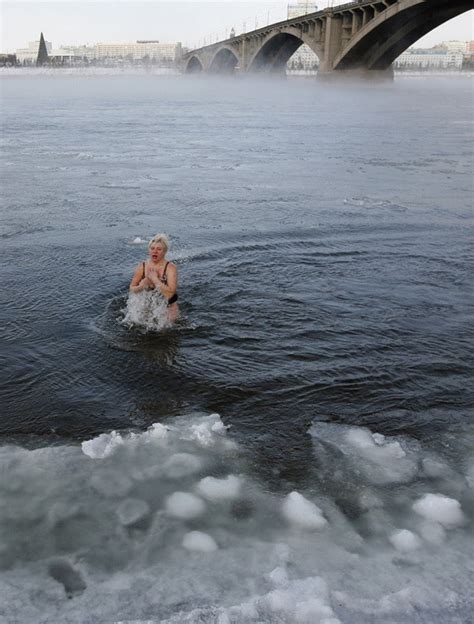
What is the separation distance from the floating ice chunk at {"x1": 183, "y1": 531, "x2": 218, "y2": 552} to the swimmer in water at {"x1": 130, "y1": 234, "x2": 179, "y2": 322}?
136 inches

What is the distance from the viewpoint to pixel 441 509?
4.19m

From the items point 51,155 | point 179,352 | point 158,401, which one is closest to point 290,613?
point 158,401

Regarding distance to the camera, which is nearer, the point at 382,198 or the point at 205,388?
the point at 205,388

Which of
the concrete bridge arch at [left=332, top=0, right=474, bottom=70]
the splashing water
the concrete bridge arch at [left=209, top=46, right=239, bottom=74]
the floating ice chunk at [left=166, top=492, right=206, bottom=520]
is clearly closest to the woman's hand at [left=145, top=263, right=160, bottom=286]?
the splashing water

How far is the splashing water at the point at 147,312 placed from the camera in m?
7.08

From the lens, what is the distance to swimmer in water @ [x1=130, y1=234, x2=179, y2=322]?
6879 millimetres

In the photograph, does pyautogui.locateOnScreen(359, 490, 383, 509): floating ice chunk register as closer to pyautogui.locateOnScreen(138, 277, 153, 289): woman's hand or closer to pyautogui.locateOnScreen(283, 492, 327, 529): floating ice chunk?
pyautogui.locateOnScreen(283, 492, 327, 529): floating ice chunk

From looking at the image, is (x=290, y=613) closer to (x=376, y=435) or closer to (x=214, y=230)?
(x=376, y=435)

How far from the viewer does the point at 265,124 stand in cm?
3022

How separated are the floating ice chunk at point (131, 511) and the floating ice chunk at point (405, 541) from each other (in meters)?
1.55

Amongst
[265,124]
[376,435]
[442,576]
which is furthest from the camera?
[265,124]

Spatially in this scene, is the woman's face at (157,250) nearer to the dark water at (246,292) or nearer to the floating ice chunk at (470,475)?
the dark water at (246,292)

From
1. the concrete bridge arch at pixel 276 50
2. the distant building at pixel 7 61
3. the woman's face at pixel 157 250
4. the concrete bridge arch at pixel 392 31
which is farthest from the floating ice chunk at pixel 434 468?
the distant building at pixel 7 61

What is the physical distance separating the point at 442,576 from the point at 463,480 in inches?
40.0
